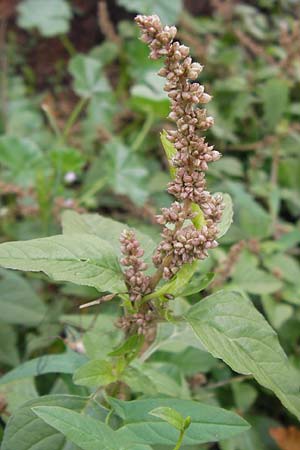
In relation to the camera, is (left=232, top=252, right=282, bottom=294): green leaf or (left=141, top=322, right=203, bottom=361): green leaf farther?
(left=232, top=252, right=282, bottom=294): green leaf

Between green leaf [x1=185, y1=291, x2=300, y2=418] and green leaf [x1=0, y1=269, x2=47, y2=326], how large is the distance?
0.68m

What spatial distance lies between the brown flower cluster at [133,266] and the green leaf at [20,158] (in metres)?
1.00

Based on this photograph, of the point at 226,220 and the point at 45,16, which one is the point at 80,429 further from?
the point at 45,16

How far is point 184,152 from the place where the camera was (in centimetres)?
76

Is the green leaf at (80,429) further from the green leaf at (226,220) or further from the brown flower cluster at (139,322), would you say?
the green leaf at (226,220)

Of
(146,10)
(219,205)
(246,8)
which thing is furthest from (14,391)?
(246,8)

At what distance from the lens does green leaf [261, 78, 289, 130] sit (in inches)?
82.8

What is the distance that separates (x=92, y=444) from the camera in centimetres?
78

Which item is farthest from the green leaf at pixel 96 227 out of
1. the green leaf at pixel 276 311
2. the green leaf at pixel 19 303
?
the green leaf at pixel 276 311

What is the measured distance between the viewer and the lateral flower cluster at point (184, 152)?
0.72 meters

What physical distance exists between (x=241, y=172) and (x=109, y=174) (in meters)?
0.45

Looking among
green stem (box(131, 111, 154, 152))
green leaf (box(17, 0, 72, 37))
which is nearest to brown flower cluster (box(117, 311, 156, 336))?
green stem (box(131, 111, 154, 152))

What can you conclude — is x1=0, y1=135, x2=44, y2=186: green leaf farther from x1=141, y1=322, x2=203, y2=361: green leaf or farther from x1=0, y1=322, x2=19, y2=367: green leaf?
x1=141, y1=322, x2=203, y2=361: green leaf

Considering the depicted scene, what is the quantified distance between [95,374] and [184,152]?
1.22ft
